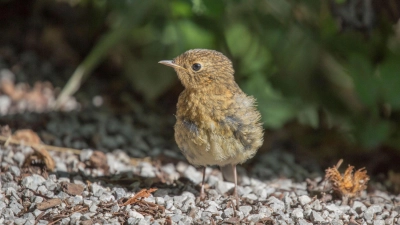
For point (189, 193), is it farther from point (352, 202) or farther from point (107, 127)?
point (107, 127)

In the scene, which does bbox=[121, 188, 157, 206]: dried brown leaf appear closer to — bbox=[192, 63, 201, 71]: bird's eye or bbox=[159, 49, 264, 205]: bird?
bbox=[159, 49, 264, 205]: bird

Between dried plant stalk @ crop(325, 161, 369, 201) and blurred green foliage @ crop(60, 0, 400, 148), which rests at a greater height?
blurred green foliage @ crop(60, 0, 400, 148)

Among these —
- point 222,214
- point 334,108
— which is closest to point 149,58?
point 334,108

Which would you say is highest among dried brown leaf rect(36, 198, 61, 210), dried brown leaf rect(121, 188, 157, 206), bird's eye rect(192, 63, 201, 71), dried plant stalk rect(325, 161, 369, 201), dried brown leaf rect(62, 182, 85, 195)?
bird's eye rect(192, 63, 201, 71)

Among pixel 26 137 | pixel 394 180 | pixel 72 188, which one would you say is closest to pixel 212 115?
pixel 72 188

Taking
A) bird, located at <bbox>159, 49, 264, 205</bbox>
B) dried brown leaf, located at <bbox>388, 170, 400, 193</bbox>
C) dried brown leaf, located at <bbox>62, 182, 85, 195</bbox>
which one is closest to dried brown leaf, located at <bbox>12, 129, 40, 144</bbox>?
dried brown leaf, located at <bbox>62, 182, 85, 195</bbox>

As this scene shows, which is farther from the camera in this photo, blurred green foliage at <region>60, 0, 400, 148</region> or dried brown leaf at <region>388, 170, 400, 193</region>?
blurred green foliage at <region>60, 0, 400, 148</region>

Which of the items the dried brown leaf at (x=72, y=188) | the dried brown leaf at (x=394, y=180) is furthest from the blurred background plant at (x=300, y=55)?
the dried brown leaf at (x=72, y=188)

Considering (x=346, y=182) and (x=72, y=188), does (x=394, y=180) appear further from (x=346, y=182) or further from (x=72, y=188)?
(x=72, y=188)
